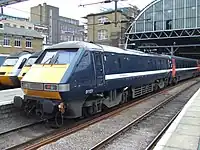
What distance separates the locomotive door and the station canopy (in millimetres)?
34717

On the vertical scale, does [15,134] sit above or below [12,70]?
below

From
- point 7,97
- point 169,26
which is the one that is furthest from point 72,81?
point 169,26

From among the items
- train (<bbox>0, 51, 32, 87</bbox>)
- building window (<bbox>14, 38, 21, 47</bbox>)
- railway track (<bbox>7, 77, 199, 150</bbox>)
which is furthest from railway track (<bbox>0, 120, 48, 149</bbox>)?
building window (<bbox>14, 38, 21, 47</bbox>)

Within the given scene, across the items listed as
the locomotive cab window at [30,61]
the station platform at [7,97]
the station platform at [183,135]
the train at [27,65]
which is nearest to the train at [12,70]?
the train at [27,65]

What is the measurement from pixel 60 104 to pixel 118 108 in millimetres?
4901

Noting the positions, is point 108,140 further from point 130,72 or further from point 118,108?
point 130,72

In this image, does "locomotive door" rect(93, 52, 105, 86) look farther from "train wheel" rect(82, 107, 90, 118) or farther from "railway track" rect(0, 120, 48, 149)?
"railway track" rect(0, 120, 48, 149)

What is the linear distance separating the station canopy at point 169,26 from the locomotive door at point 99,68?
114 ft

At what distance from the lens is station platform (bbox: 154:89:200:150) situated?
650 cm

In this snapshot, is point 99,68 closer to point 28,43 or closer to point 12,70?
point 12,70

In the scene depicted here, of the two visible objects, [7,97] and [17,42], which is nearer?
[7,97]

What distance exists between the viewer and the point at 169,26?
48.5 meters

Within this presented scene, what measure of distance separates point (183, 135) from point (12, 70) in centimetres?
1139

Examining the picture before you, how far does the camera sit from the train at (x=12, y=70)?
51.5 feet
